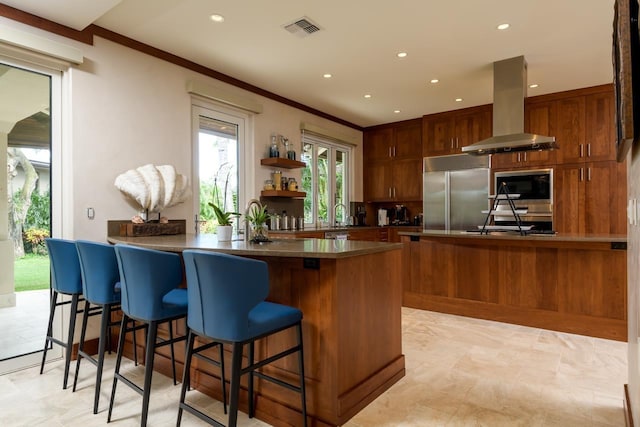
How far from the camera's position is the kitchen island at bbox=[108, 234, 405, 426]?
1.93 m

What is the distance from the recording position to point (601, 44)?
3.49 m

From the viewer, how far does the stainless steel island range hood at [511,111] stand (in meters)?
3.83

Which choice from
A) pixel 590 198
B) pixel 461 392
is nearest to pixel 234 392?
pixel 461 392

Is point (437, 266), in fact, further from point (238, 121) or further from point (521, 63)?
point (238, 121)

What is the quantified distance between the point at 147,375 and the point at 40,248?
181 cm

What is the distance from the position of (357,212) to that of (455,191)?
1.83 metres

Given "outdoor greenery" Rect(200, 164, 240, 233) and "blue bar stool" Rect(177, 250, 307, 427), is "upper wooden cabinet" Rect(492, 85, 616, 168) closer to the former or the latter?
"outdoor greenery" Rect(200, 164, 240, 233)

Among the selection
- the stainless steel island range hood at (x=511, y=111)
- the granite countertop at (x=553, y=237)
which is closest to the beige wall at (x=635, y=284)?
the granite countertop at (x=553, y=237)

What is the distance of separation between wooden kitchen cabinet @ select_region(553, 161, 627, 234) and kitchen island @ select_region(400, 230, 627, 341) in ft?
4.58

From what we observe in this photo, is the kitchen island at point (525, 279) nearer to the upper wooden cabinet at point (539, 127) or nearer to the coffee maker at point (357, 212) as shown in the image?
the upper wooden cabinet at point (539, 127)

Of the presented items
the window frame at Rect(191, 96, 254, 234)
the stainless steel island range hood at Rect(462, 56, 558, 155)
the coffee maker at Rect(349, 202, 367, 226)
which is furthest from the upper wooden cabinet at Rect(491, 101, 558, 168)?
the window frame at Rect(191, 96, 254, 234)

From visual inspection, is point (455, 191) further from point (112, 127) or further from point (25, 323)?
point (25, 323)

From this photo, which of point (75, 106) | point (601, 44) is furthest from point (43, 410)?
point (601, 44)

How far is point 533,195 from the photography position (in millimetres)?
5094
